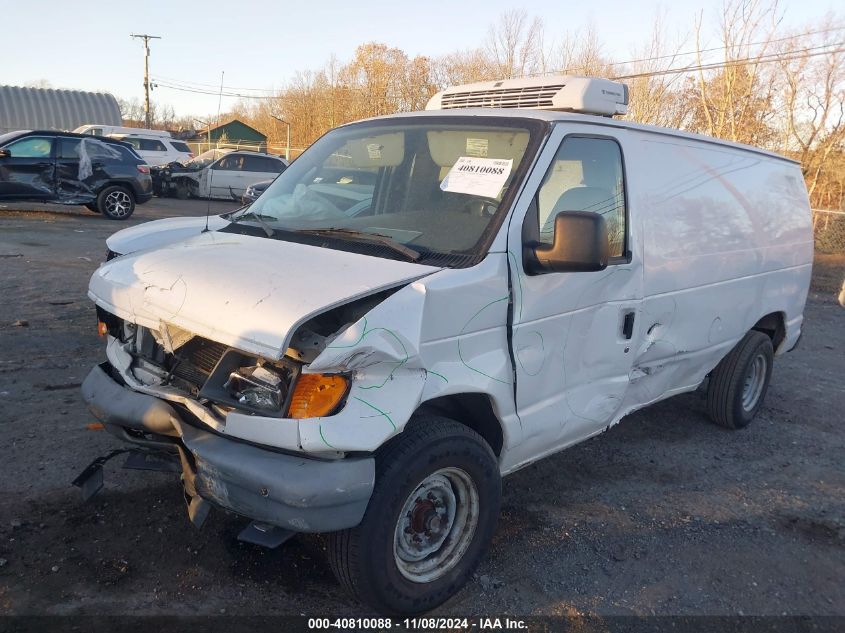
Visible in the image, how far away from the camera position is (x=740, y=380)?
17.0 ft

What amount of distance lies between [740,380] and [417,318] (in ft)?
11.7

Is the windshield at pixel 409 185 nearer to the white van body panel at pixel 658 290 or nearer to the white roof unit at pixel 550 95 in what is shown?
the white van body panel at pixel 658 290

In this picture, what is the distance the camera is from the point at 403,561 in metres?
2.89

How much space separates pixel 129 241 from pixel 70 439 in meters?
1.34

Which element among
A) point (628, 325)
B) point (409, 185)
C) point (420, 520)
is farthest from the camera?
point (628, 325)

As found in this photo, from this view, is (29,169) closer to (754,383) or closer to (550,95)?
(550,95)

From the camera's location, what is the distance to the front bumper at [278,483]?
7.89 ft

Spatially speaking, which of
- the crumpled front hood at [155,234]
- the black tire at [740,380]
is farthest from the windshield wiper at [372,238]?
the black tire at [740,380]

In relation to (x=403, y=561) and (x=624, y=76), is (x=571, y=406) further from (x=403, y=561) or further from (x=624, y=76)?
(x=624, y=76)

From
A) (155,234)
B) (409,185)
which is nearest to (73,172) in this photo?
(155,234)

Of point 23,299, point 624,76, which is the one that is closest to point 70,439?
point 23,299

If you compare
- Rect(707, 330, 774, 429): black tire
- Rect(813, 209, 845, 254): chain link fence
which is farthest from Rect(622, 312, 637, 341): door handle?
Rect(813, 209, 845, 254): chain link fence

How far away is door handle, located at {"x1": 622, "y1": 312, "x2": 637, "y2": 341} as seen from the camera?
12.3ft

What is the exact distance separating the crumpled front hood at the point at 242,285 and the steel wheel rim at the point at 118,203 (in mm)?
12531
